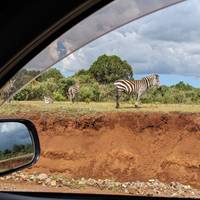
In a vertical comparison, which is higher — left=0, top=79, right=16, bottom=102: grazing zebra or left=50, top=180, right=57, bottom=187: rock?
left=0, top=79, right=16, bottom=102: grazing zebra

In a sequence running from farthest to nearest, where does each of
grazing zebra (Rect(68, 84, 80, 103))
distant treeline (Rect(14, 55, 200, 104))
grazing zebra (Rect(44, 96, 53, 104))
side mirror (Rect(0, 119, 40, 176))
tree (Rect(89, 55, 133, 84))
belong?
tree (Rect(89, 55, 133, 84)) < grazing zebra (Rect(68, 84, 80, 103)) < distant treeline (Rect(14, 55, 200, 104)) < grazing zebra (Rect(44, 96, 53, 104)) < side mirror (Rect(0, 119, 40, 176))

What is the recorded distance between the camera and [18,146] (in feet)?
2.60

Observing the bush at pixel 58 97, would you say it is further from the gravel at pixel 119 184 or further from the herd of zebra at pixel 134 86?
the gravel at pixel 119 184

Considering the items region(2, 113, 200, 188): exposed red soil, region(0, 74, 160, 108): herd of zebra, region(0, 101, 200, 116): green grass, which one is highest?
region(0, 74, 160, 108): herd of zebra

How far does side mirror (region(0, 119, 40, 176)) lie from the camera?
2.37ft

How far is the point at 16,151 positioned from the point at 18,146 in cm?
1

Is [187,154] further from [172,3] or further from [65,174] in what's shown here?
[172,3]

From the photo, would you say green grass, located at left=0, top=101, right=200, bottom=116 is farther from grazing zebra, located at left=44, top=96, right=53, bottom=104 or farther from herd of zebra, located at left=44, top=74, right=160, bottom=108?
herd of zebra, located at left=44, top=74, right=160, bottom=108

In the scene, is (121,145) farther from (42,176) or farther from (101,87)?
(42,176)

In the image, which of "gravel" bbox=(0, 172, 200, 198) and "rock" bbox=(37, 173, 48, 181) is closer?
"gravel" bbox=(0, 172, 200, 198)

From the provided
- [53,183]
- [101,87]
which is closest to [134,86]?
[101,87]

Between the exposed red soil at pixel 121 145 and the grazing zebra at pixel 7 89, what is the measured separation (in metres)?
9.71

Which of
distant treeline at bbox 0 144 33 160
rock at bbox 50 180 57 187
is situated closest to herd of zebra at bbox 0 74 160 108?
rock at bbox 50 180 57 187

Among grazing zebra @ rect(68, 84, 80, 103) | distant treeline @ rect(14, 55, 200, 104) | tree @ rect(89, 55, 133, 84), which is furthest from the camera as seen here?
tree @ rect(89, 55, 133, 84)
